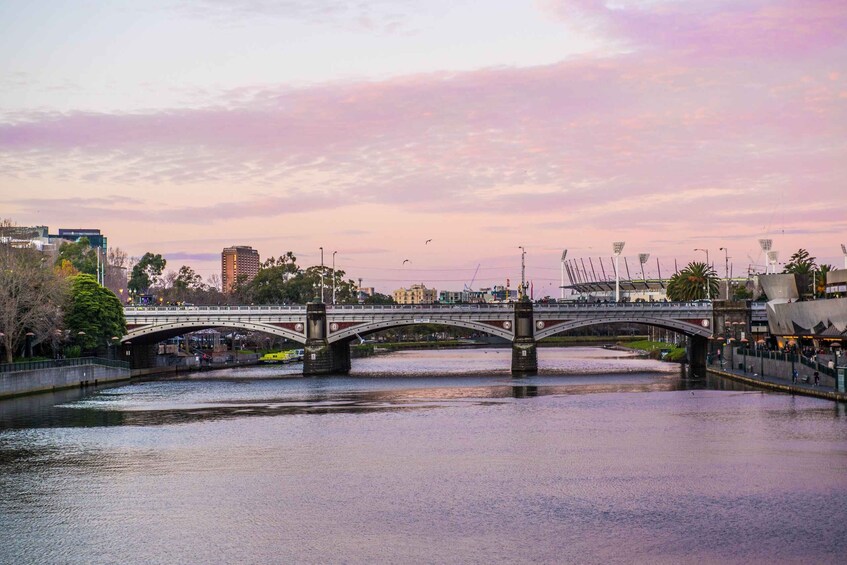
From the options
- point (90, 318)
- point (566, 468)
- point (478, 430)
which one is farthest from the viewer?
point (90, 318)

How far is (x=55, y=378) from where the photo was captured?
325 feet

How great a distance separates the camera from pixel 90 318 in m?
117

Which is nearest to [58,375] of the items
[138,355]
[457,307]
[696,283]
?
[138,355]

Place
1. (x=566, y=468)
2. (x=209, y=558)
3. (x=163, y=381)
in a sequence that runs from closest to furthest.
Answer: (x=209, y=558) → (x=566, y=468) → (x=163, y=381)

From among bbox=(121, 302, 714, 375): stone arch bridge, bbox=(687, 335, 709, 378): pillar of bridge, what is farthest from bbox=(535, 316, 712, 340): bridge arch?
bbox=(687, 335, 709, 378): pillar of bridge

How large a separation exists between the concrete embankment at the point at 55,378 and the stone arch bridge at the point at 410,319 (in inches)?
473

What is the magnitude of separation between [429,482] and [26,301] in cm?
6768

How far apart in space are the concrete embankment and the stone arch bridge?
39.4ft

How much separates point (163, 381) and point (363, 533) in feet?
303

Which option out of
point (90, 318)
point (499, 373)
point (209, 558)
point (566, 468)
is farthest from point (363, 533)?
point (499, 373)

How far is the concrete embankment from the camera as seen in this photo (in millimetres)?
89438

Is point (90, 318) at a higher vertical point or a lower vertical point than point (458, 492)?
higher

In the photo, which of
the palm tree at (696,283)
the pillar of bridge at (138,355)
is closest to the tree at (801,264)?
the palm tree at (696,283)

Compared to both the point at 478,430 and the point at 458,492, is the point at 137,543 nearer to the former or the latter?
the point at 458,492
